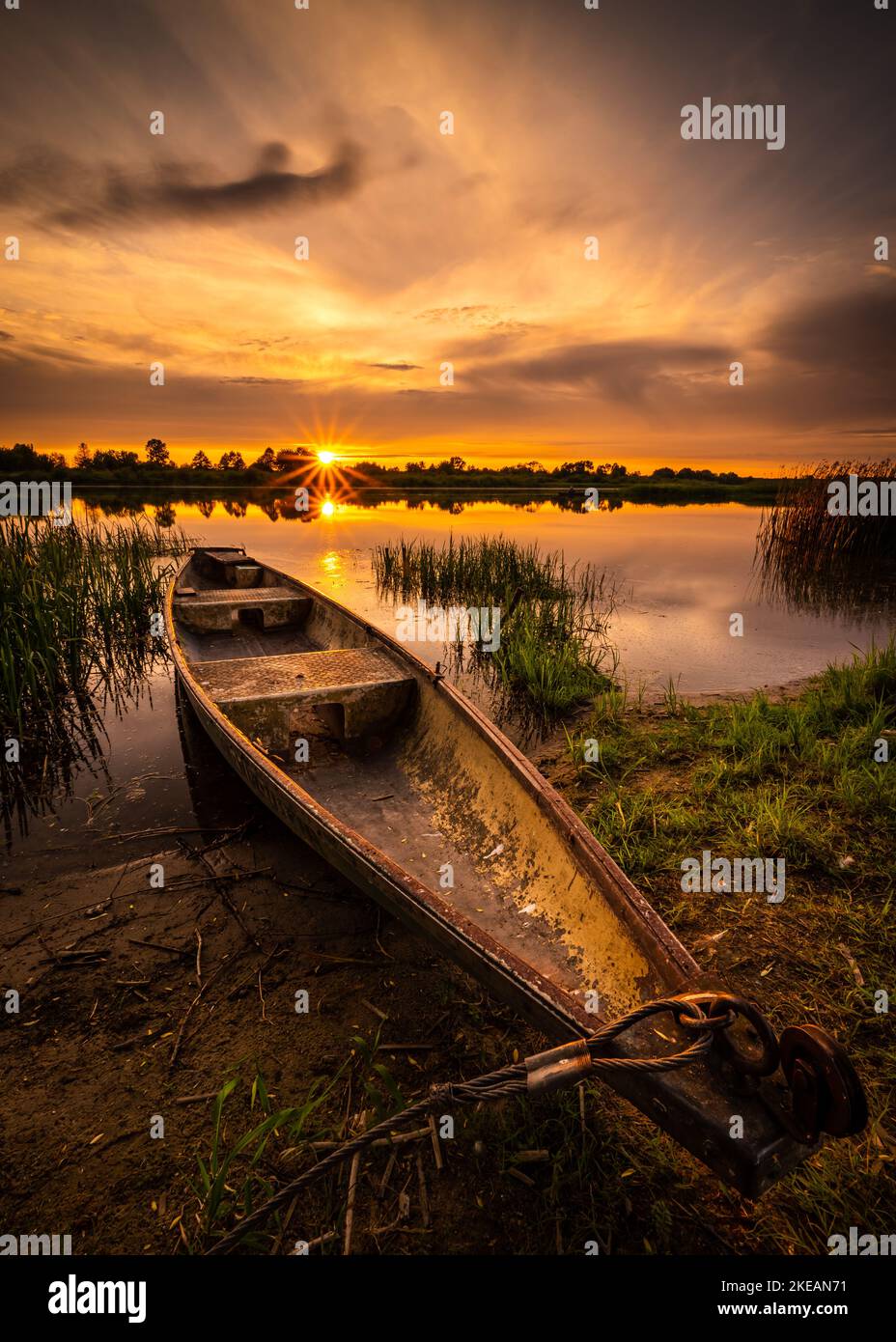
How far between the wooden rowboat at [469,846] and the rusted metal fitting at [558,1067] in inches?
5.4

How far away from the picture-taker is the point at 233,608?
8.60m

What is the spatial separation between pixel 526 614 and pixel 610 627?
2.27m

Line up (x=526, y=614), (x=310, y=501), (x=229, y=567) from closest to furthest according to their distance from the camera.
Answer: (x=526, y=614), (x=229, y=567), (x=310, y=501)

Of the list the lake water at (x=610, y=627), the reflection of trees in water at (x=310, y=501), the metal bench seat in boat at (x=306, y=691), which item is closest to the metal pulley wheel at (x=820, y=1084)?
the metal bench seat in boat at (x=306, y=691)

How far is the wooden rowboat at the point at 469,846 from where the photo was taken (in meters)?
1.91

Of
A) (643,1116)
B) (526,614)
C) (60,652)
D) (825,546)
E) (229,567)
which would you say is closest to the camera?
(643,1116)

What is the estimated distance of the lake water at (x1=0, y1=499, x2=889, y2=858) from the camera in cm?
532

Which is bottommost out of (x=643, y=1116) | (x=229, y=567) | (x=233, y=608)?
(x=643, y=1116)

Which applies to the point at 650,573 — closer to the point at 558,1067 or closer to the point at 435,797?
the point at 435,797

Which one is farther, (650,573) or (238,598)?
(650,573)

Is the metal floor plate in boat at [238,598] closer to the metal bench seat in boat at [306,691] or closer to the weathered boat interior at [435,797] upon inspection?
the weathered boat interior at [435,797]

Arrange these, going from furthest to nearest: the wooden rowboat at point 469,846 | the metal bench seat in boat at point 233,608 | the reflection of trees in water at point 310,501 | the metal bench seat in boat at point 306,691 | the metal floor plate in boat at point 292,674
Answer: the reflection of trees in water at point 310,501 < the metal bench seat in boat at point 233,608 < the metal floor plate in boat at point 292,674 < the metal bench seat in boat at point 306,691 < the wooden rowboat at point 469,846

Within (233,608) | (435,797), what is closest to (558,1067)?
(435,797)
